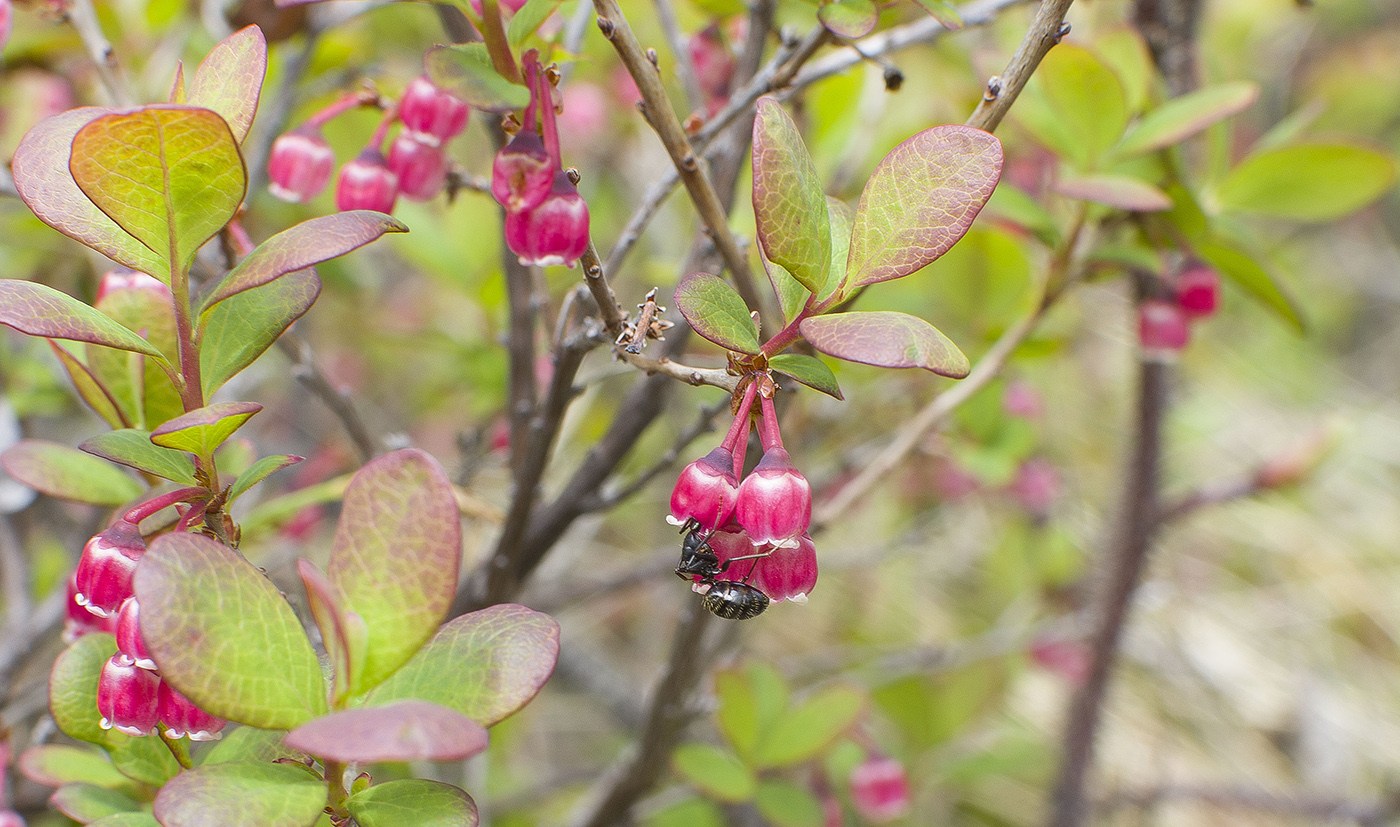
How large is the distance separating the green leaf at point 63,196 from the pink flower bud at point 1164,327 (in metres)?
0.78

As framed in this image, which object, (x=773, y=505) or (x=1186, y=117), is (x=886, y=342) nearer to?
(x=773, y=505)

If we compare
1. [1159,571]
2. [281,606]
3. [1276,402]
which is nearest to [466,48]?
[281,606]

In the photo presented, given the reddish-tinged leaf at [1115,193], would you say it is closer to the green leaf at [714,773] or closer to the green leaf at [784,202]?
the green leaf at [784,202]

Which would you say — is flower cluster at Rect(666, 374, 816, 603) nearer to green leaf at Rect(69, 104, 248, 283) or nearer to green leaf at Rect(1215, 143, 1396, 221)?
green leaf at Rect(69, 104, 248, 283)

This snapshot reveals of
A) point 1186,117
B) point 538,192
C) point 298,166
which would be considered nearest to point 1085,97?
point 1186,117

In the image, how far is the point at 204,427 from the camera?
1.43 feet

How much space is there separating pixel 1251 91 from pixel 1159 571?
5.26 ft

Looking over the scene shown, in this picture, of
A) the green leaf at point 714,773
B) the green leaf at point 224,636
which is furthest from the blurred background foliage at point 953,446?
the green leaf at point 224,636

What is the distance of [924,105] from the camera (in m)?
1.52

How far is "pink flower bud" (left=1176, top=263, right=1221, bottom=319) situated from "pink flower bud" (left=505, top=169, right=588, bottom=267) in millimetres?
612

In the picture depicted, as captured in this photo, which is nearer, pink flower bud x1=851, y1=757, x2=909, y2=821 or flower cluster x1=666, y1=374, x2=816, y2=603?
flower cluster x1=666, y1=374, x2=816, y2=603

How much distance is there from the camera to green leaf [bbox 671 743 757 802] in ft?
2.93

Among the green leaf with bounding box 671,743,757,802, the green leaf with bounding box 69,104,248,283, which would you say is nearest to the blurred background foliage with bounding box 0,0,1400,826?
the green leaf with bounding box 671,743,757,802

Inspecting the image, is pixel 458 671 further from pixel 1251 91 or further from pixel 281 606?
pixel 1251 91
